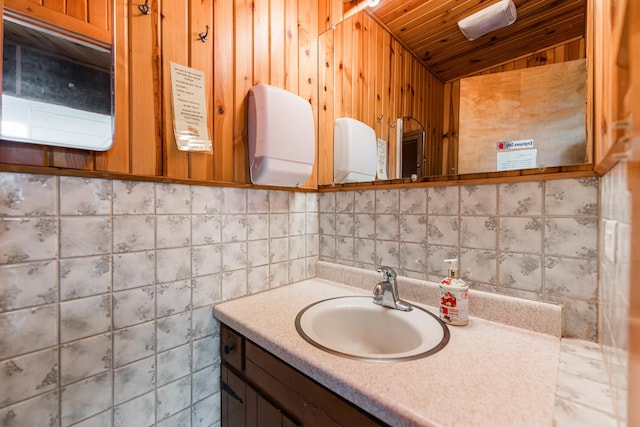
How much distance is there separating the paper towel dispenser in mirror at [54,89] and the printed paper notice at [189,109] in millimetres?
175

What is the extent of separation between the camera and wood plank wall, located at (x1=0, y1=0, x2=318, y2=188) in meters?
0.77

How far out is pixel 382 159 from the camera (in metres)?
1.22

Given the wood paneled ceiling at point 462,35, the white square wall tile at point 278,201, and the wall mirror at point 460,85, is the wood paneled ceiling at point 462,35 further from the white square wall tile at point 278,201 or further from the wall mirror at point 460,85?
the white square wall tile at point 278,201

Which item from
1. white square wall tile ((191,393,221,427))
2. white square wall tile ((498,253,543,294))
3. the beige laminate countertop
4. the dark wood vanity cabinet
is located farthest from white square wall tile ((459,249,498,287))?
white square wall tile ((191,393,221,427))

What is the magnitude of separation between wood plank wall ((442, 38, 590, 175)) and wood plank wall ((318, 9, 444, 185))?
14 cm

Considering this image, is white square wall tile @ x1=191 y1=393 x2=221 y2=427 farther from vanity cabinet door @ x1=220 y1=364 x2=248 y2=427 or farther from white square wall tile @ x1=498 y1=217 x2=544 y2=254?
white square wall tile @ x1=498 y1=217 x2=544 y2=254

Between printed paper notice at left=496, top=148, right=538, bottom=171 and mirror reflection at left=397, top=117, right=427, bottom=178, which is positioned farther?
mirror reflection at left=397, top=117, right=427, bottom=178

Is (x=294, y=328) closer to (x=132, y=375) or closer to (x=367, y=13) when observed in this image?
(x=132, y=375)

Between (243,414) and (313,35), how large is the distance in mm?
1699

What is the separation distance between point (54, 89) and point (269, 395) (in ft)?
3.40

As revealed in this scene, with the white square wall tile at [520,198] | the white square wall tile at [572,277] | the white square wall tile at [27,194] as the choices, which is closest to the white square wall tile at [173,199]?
the white square wall tile at [27,194]

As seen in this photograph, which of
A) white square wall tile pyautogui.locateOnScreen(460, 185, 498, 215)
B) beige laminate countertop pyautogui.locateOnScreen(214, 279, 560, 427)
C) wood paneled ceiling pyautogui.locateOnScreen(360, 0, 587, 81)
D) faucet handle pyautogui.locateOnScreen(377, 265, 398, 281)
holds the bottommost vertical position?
beige laminate countertop pyautogui.locateOnScreen(214, 279, 560, 427)

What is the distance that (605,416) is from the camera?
0.48 metres

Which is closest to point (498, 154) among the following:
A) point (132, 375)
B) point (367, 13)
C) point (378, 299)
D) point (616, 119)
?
point (616, 119)
